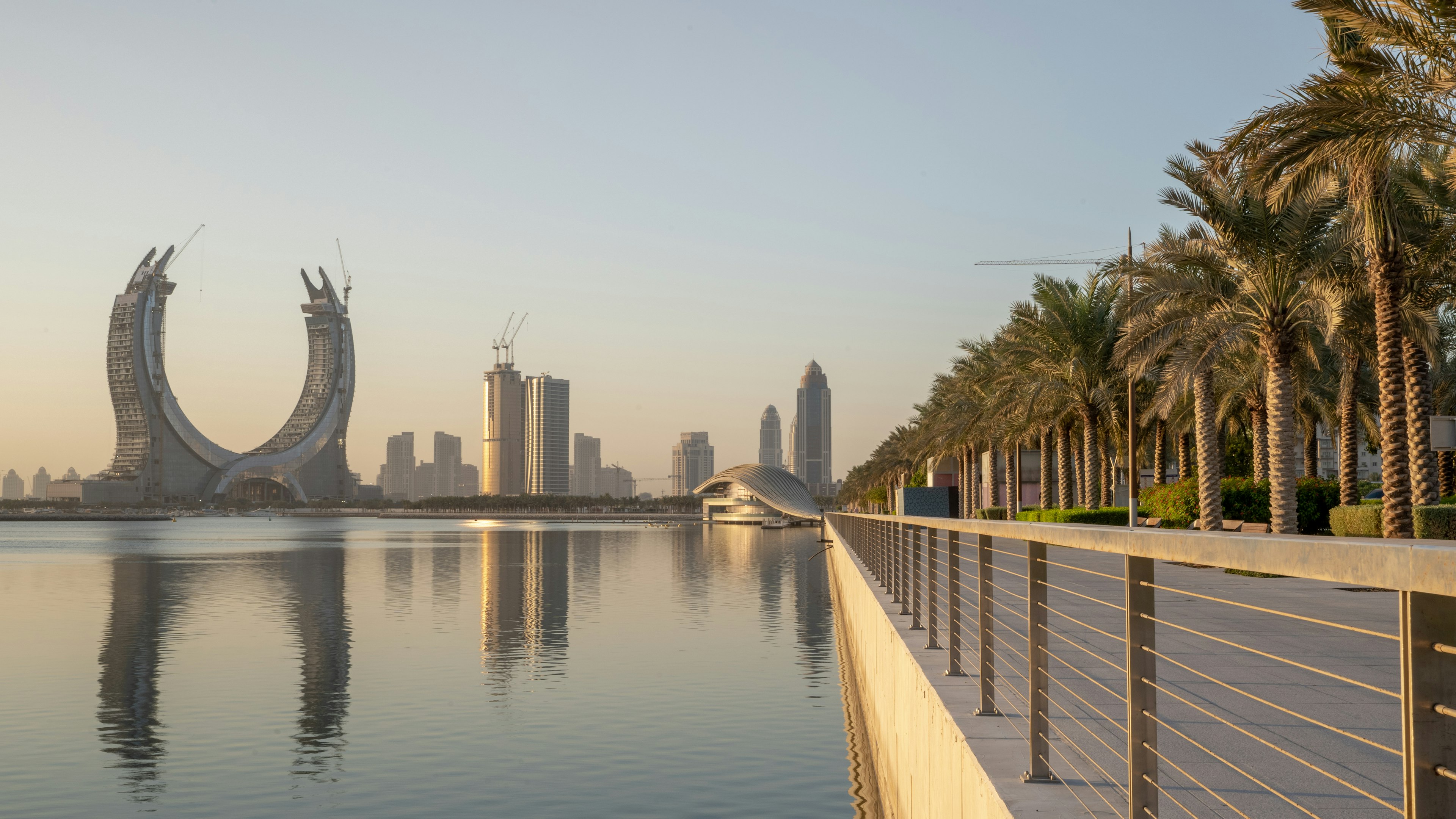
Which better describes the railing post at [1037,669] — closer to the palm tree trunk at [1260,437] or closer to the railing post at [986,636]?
the railing post at [986,636]

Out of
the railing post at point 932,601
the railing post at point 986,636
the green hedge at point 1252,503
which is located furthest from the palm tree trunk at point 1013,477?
the railing post at point 986,636

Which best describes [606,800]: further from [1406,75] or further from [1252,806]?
[1406,75]

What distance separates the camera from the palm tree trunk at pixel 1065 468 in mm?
41969

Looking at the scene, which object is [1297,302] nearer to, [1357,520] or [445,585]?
[1357,520]

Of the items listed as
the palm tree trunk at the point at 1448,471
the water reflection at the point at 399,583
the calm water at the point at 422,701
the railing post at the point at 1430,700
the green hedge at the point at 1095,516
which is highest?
the palm tree trunk at the point at 1448,471

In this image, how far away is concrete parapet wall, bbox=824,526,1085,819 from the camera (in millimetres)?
4926

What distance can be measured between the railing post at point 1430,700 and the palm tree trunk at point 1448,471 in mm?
42854

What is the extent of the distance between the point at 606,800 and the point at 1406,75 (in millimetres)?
13933

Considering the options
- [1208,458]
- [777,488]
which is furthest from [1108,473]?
[777,488]

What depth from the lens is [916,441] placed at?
71.4 meters

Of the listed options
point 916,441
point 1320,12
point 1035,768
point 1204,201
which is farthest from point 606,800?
point 916,441

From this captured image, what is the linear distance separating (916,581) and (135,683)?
15292mm

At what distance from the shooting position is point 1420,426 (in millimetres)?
21734

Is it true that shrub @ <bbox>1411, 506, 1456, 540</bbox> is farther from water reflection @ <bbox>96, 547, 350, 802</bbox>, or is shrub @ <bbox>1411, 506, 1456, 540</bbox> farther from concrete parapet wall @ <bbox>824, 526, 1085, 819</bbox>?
water reflection @ <bbox>96, 547, 350, 802</bbox>
